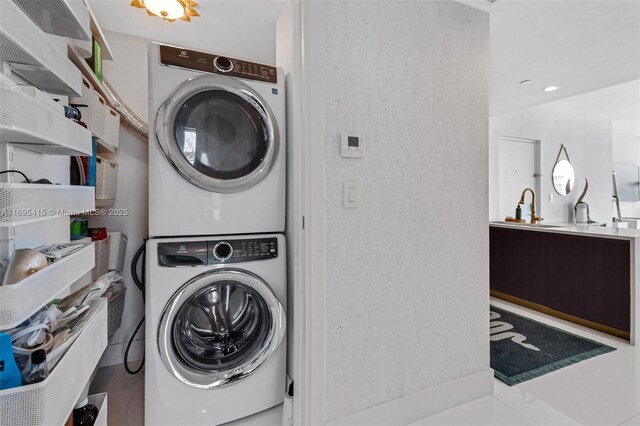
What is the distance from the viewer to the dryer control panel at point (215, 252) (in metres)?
1.45

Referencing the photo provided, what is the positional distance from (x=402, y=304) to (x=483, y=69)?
1383mm

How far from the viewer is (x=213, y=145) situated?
1.55m

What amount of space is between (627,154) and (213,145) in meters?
8.44

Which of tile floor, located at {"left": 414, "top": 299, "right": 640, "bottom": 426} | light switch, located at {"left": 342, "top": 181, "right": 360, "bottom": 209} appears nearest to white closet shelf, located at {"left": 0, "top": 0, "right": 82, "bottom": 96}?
light switch, located at {"left": 342, "top": 181, "right": 360, "bottom": 209}

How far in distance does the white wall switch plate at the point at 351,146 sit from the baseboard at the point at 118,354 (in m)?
2.03

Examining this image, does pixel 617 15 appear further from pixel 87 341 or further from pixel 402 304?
pixel 87 341

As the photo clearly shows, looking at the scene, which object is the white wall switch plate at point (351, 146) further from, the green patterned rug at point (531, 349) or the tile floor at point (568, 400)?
the green patterned rug at point (531, 349)

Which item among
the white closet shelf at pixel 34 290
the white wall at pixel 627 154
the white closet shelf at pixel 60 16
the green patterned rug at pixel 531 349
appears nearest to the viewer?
the white closet shelf at pixel 34 290

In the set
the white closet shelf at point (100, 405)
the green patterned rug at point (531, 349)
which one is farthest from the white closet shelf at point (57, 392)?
the green patterned rug at point (531, 349)

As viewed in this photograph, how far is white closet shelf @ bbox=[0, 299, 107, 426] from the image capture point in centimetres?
64

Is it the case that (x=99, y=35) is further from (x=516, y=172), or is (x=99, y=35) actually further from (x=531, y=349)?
(x=516, y=172)

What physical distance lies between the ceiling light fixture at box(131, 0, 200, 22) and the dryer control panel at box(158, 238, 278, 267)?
4.79ft

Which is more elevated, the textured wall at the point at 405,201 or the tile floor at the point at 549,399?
the textured wall at the point at 405,201

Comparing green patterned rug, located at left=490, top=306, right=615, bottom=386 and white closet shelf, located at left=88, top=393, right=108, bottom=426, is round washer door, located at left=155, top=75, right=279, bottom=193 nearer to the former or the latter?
white closet shelf, located at left=88, top=393, right=108, bottom=426
